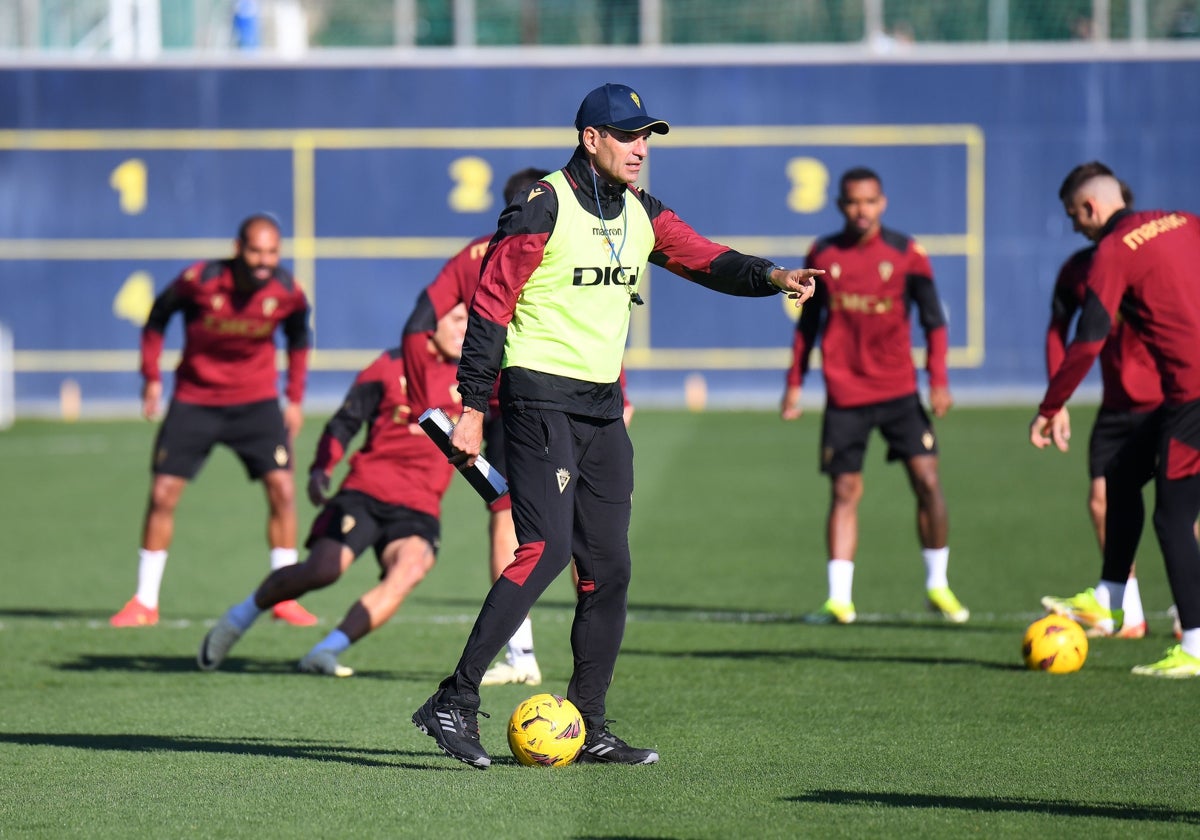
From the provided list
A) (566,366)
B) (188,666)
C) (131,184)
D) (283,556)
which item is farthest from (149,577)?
(131,184)

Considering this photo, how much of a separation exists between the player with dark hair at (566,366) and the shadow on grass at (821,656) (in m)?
2.71

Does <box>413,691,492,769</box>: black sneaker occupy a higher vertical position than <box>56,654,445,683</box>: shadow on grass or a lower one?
higher

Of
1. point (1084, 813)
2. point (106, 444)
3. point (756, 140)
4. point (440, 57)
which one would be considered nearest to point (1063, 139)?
point (756, 140)

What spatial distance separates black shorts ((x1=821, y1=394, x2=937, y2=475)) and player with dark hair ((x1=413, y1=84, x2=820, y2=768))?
14.3 feet

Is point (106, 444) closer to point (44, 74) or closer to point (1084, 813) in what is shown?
point (44, 74)

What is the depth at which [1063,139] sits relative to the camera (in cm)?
2702

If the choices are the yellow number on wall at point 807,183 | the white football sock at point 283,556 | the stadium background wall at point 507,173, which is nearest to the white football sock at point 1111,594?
the white football sock at point 283,556

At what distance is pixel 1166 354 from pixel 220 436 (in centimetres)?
576

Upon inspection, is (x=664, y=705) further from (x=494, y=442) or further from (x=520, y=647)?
(x=494, y=442)

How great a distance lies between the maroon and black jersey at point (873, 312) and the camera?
10.8 meters

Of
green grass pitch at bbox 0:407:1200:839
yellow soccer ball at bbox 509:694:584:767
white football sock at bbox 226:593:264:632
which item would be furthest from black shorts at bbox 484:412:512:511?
yellow soccer ball at bbox 509:694:584:767

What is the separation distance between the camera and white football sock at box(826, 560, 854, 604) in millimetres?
10398

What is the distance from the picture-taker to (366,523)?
28.7 feet

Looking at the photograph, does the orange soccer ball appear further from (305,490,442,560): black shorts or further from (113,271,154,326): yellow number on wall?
(113,271,154,326): yellow number on wall
